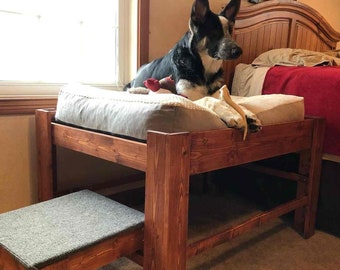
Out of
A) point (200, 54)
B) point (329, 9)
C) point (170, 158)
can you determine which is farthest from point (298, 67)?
point (329, 9)

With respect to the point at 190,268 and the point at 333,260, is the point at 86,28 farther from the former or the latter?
the point at 333,260

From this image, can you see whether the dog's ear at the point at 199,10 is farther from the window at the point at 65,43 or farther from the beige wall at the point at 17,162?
the beige wall at the point at 17,162

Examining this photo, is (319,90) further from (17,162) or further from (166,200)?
(17,162)

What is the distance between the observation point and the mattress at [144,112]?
0.93m

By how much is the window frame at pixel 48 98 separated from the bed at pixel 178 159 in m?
0.12

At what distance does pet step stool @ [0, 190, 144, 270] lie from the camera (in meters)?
0.79

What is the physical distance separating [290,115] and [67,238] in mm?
998

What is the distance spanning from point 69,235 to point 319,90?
1.41 meters

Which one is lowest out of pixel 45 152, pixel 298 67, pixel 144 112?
pixel 45 152

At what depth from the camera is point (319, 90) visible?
5.51ft

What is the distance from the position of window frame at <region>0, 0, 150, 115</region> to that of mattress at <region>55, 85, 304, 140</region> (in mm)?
224

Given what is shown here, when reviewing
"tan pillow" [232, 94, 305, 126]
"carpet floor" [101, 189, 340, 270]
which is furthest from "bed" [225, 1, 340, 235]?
"tan pillow" [232, 94, 305, 126]

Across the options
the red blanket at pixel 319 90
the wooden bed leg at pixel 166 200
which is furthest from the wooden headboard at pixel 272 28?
the wooden bed leg at pixel 166 200

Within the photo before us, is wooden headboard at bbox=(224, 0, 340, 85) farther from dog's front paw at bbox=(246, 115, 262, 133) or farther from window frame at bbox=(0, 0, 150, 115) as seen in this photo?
dog's front paw at bbox=(246, 115, 262, 133)
